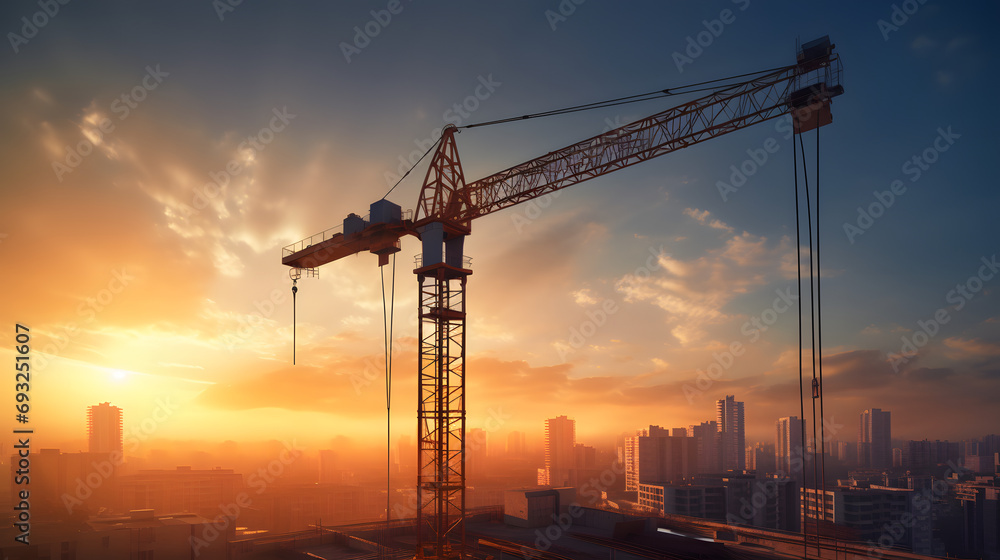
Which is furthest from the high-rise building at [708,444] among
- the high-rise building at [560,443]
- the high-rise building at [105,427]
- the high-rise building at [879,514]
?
the high-rise building at [105,427]

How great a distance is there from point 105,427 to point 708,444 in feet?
285

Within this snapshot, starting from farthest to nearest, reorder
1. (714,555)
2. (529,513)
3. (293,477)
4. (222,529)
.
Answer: (293,477), (222,529), (529,513), (714,555)

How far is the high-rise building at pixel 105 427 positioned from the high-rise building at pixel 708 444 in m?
80.9

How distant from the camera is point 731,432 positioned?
89875 mm

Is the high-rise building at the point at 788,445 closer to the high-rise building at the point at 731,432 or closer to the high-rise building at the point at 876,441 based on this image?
the high-rise building at the point at 731,432

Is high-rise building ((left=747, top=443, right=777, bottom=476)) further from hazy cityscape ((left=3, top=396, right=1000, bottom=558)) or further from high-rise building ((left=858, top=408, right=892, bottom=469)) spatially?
high-rise building ((left=858, top=408, right=892, bottom=469))

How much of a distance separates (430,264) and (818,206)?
15304 millimetres

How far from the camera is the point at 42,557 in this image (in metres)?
25.2

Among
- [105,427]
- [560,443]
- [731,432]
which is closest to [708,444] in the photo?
[731,432]

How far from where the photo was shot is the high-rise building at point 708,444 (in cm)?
8756

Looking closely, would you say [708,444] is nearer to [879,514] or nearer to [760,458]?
[760,458]

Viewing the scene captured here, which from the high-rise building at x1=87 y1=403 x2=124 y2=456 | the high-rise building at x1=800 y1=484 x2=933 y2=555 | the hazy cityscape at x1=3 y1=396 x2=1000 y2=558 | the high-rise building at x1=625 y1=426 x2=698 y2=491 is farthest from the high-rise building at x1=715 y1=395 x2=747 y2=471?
the high-rise building at x1=87 y1=403 x2=124 y2=456

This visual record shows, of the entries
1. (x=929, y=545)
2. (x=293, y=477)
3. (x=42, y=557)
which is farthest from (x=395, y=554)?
(x=293, y=477)

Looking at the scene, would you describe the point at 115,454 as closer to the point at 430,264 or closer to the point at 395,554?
the point at 395,554
